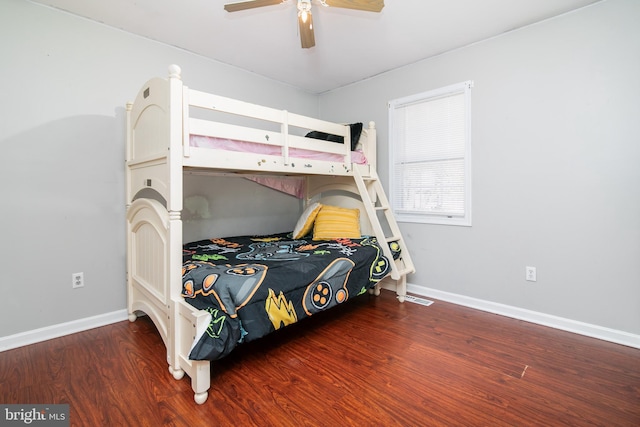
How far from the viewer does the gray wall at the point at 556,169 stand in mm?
1979

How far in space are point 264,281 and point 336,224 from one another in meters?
1.33

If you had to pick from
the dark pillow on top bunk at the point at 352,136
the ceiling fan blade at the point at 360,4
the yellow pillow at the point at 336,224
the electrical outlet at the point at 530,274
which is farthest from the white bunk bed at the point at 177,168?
the electrical outlet at the point at 530,274

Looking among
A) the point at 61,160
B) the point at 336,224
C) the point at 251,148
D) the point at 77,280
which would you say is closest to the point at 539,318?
the point at 336,224

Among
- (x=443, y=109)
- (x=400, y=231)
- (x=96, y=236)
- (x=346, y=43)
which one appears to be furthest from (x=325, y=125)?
(x=96, y=236)

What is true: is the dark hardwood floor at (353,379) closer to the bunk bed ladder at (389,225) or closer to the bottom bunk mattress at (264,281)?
the bottom bunk mattress at (264,281)

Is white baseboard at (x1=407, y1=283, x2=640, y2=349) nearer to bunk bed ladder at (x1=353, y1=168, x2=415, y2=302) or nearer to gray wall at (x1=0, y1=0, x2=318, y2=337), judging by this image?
bunk bed ladder at (x1=353, y1=168, x2=415, y2=302)

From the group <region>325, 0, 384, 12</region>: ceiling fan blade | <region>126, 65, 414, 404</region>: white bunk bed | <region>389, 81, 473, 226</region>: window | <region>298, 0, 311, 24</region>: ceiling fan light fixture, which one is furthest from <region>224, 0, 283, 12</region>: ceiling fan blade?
<region>389, 81, 473, 226</region>: window

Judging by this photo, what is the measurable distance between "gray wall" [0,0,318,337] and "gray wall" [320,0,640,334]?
108 inches

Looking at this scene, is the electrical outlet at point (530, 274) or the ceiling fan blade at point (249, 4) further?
the electrical outlet at point (530, 274)

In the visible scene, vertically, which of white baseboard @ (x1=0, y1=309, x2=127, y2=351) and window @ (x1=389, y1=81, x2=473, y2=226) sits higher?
window @ (x1=389, y1=81, x2=473, y2=226)

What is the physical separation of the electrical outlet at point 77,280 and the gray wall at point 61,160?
30mm

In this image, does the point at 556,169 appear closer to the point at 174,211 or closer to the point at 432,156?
the point at 432,156

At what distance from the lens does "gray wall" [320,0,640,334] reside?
77.9 inches

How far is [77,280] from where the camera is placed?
86.4 inches
